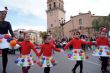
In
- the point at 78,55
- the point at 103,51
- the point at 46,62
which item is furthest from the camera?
the point at 103,51

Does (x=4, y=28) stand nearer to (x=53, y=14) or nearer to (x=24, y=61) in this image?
(x=24, y=61)

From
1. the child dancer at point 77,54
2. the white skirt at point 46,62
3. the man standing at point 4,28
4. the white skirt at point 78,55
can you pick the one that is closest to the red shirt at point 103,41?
the child dancer at point 77,54

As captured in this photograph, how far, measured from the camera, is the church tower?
322 ft

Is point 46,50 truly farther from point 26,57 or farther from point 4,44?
point 4,44

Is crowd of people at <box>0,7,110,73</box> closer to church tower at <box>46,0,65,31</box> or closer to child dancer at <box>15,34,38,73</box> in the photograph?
child dancer at <box>15,34,38,73</box>

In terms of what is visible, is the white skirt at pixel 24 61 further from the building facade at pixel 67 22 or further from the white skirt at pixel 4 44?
the building facade at pixel 67 22

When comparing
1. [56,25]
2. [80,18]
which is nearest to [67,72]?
[80,18]

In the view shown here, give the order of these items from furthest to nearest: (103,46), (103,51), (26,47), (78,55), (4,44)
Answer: (103,46), (103,51), (78,55), (4,44), (26,47)

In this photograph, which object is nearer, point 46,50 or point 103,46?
point 46,50

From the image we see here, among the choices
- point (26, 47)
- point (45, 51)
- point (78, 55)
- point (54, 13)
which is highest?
point (54, 13)

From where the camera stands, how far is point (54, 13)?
97625mm

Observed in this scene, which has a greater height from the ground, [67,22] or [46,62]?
[67,22]

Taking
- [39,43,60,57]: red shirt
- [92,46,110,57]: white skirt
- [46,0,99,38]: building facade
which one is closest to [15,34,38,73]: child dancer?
[39,43,60,57]: red shirt

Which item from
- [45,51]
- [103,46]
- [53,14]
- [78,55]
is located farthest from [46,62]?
[53,14]
